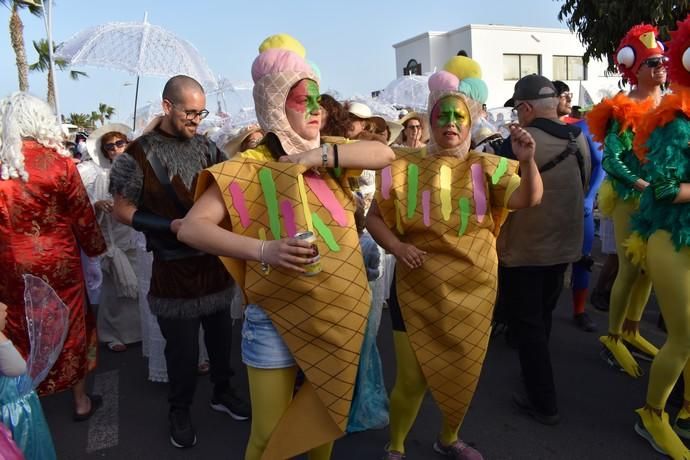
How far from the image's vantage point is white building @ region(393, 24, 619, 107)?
30.3 m

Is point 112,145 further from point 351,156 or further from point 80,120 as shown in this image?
point 80,120

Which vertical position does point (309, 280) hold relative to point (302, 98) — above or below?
below

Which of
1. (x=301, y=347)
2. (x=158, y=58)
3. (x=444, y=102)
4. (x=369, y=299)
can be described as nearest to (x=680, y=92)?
(x=444, y=102)

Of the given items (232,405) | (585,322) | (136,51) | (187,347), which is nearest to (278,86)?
(187,347)

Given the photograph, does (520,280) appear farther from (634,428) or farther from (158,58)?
(158,58)

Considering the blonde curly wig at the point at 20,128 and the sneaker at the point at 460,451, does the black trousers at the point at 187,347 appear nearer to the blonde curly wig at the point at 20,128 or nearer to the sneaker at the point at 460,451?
the blonde curly wig at the point at 20,128

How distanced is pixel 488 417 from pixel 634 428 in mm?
753

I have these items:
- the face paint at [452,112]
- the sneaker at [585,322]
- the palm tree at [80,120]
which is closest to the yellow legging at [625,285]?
the sneaker at [585,322]

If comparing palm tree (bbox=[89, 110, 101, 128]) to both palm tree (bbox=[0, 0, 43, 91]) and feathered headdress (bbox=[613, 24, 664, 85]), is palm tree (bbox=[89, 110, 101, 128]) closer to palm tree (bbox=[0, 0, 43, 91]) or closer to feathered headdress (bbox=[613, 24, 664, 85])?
palm tree (bbox=[0, 0, 43, 91])

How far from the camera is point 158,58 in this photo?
16.5 feet

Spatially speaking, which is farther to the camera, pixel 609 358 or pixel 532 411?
pixel 609 358

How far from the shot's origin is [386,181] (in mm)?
2301

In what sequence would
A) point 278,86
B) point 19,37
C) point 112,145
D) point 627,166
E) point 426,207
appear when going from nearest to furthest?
point 278,86 → point 426,207 → point 627,166 → point 112,145 → point 19,37

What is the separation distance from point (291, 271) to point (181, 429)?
1.64 m
